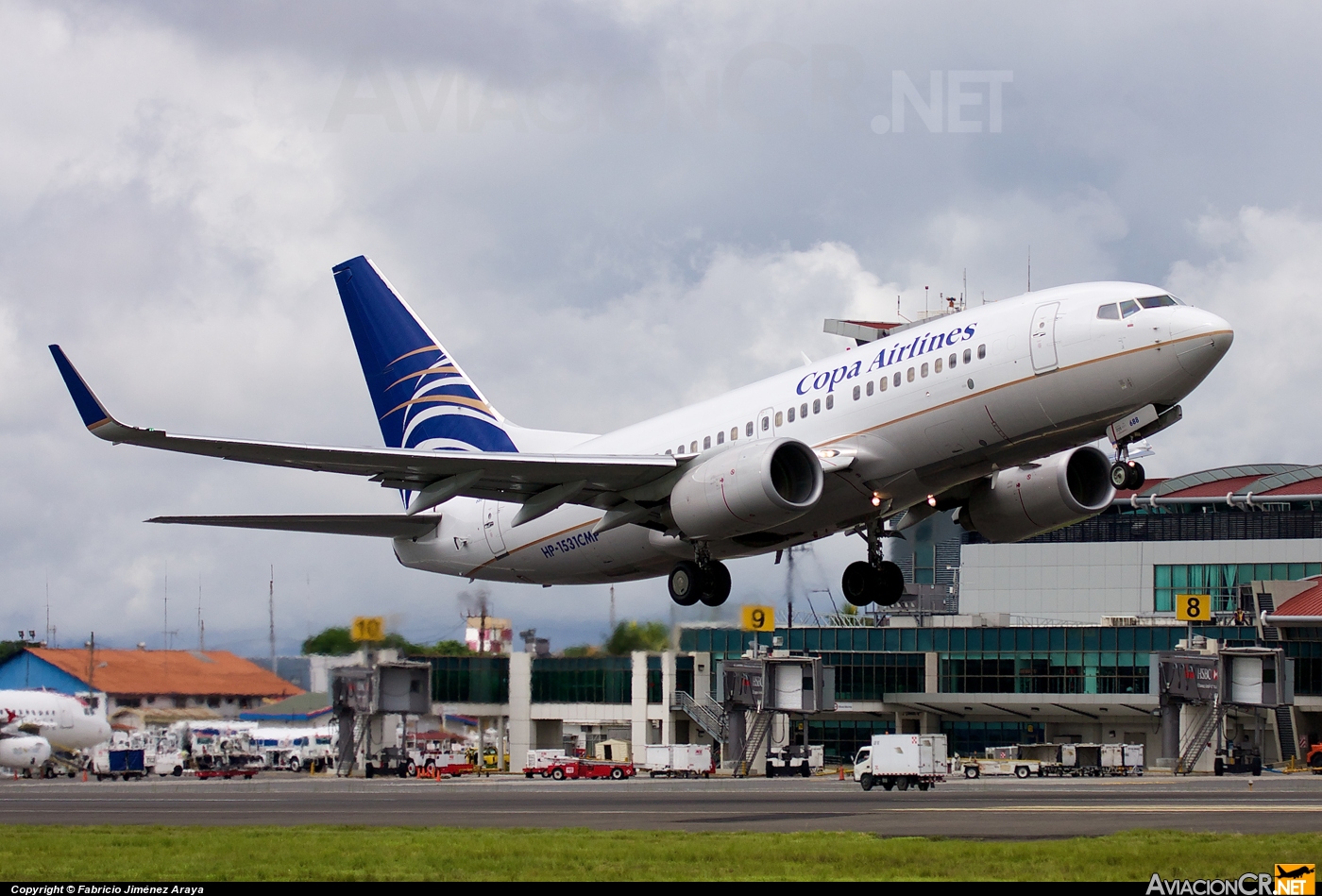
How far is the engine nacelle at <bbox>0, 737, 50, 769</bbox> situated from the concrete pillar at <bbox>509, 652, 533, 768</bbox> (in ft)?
79.3

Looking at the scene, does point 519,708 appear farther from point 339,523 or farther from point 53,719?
point 339,523

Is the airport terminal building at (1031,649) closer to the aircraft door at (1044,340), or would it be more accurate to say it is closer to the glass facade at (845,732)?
the glass facade at (845,732)

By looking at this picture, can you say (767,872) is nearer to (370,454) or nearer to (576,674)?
(370,454)

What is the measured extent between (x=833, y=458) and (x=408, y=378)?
56.9 feet

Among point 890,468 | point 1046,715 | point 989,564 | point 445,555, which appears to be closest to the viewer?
point 890,468

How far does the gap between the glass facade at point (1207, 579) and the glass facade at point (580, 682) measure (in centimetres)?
5657

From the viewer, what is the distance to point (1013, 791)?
165ft

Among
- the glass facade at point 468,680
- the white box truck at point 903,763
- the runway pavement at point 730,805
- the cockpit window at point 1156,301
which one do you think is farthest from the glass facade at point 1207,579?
the cockpit window at point 1156,301

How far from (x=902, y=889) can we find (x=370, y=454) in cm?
1734

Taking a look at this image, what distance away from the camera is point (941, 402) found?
31.4 meters

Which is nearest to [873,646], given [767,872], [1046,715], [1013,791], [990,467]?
[1046,715]

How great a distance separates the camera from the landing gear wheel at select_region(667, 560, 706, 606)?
3681 centimetres

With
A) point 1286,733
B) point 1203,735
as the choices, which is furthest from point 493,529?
point 1286,733

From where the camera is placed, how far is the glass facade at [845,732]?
9988 cm
